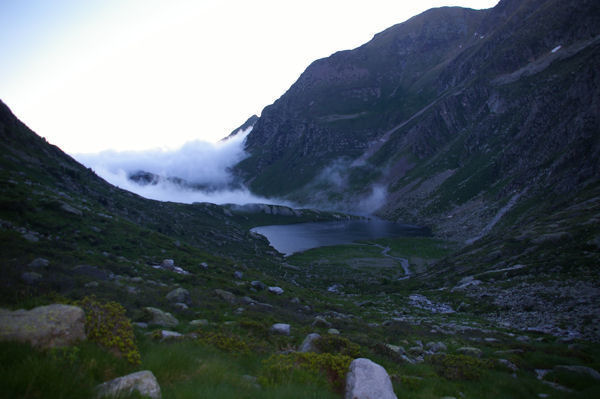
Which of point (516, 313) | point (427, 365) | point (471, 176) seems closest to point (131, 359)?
point (427, 365)

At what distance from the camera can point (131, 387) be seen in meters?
5.23

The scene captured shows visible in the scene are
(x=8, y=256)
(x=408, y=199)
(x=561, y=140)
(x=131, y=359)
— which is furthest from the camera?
(x=408, y=199)

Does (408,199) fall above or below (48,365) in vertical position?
above

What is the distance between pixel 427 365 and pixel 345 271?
5845 cm

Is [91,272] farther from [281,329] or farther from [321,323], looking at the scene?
[321,323]

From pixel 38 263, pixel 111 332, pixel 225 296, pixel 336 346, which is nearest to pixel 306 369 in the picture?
pixel 336 346

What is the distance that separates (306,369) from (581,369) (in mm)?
11842

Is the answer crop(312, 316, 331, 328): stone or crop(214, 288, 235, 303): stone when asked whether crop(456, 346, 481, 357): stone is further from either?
crop(214, 288, 235, 303): stone

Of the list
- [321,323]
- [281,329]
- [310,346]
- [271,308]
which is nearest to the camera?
[310,346]

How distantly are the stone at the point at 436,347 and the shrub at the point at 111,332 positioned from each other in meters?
14.6

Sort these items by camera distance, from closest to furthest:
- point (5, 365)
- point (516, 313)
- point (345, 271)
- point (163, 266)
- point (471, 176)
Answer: point (5, 365) < point (516, 313) < point (163, 266) < point (345, 271) < point (471, 176)

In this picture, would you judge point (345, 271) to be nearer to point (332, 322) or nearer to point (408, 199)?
point (332, 322)

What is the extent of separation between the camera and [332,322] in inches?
791

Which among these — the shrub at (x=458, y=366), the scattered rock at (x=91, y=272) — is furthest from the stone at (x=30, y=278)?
the shrub at (x=458, y=366)
